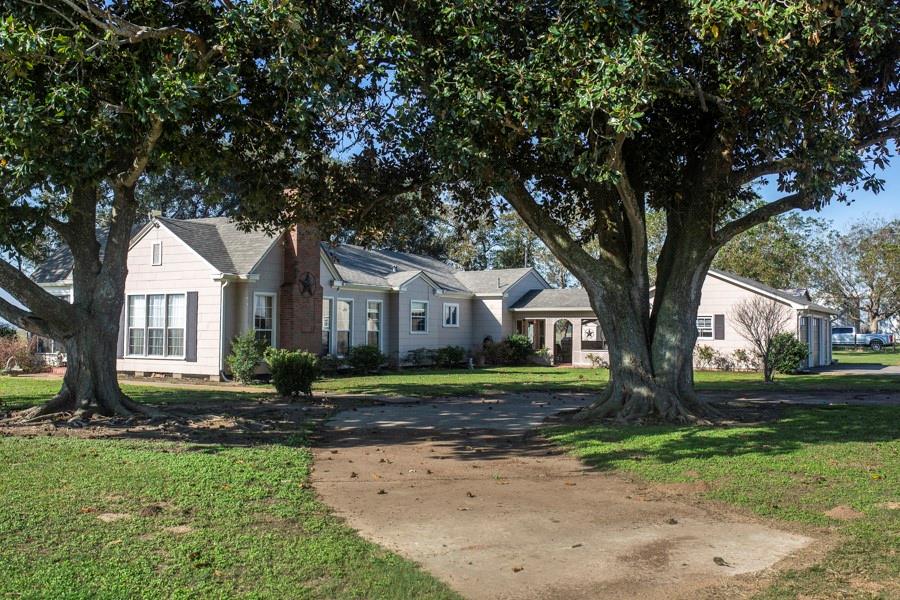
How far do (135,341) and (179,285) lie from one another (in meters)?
2.72

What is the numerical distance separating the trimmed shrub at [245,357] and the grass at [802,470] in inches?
462

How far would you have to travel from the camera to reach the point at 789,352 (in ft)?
91.4

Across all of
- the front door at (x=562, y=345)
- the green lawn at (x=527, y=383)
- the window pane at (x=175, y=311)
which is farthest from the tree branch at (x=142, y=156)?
the front door at (x=562, y=345)

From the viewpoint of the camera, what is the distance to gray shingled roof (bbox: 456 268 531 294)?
3388 cm

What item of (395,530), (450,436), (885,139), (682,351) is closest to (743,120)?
(885,139)

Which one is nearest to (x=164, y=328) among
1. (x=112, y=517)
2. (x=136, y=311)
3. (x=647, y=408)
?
(x=136, y=311)

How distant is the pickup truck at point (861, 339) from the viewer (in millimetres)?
57062

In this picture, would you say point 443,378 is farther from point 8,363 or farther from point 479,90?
point 479,90

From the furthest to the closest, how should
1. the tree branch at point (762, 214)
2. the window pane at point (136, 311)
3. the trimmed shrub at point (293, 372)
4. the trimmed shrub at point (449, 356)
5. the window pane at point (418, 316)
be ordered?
the trimmed shrub at point (449, 356) → the window pane at point (418, 316) → the window pane at point (136, 311) → the trimmed shrub at point (293, 372) → the tree branch at point (762, 214)

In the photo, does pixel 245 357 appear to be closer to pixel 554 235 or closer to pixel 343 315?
pixel 343 315

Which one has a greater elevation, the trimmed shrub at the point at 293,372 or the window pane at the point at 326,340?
the window pane at the point at 326,340

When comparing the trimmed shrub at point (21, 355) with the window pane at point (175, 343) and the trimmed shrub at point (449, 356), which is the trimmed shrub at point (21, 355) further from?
the trimmed shrub at point (449, 356)

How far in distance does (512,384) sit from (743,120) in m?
12.2

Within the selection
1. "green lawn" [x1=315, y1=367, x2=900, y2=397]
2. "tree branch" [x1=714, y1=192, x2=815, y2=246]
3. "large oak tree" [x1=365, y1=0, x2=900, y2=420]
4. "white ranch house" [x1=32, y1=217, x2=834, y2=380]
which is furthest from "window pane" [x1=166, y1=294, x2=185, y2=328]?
"tree branch" [x1=714, y1=192, x2=815, y2=246]
